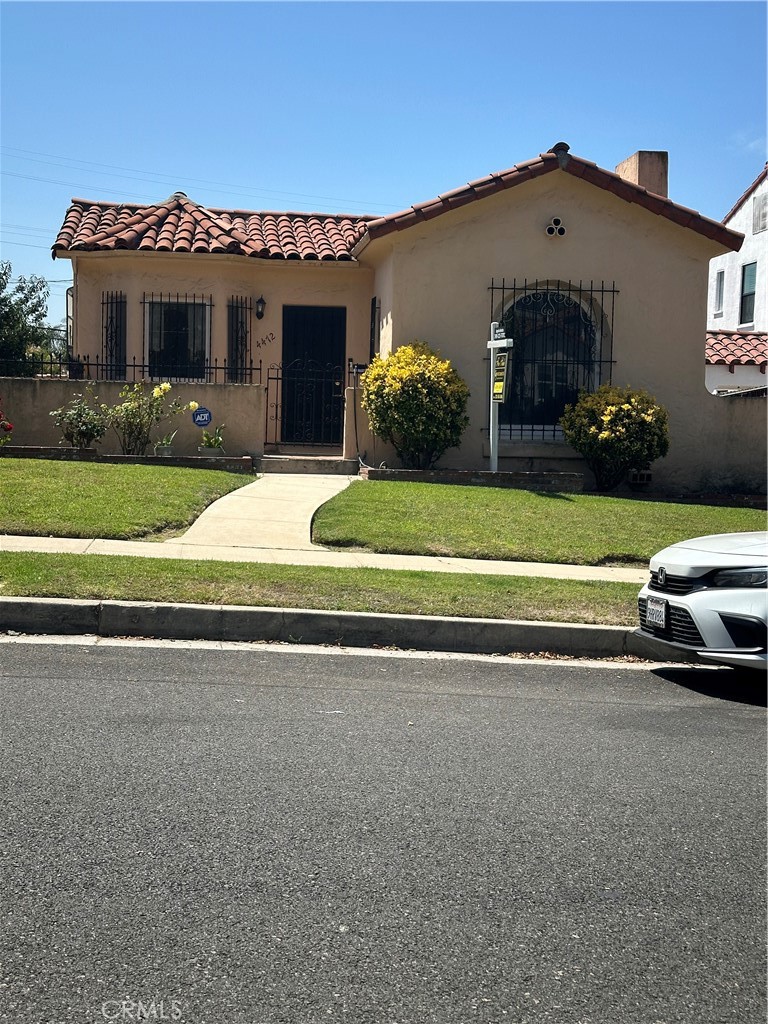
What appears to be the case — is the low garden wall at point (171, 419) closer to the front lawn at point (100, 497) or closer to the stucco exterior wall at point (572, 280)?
the front lawn at point (100, 497)

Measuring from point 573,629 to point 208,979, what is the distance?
5543 mm

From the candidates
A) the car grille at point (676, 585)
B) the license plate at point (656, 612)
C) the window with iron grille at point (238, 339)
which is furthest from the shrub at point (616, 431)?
the license plate at point (656, 612)

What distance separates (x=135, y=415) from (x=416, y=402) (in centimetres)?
414

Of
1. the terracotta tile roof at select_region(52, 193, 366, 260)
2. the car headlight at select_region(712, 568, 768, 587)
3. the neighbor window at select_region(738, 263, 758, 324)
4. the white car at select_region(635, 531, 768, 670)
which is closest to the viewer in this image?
the white car at select_region(635, 531, 768, 670)

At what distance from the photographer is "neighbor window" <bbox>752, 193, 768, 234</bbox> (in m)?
28.4

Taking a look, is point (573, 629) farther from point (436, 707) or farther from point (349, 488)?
point (349, 488)

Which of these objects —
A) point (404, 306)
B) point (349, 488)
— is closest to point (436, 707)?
point (349, 488)

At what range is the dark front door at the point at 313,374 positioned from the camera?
18906mm

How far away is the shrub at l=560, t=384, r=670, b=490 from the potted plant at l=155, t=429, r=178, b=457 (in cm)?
609

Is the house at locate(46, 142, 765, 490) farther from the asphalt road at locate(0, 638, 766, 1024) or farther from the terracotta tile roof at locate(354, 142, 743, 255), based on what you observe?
the asphalt road at locate(0, 638, 766, 1024)

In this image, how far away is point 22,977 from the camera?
10.9ft

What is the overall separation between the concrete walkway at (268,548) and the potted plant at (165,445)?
3.41 m

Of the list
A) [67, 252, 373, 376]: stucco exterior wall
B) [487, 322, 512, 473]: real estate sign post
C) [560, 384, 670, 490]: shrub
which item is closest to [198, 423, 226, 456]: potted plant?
[67, 252, 373, 376]: stucco exterior wall

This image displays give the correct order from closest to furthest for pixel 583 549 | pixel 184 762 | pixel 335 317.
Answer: pixel 184 762
pixel 583 549
pixel 335 317
